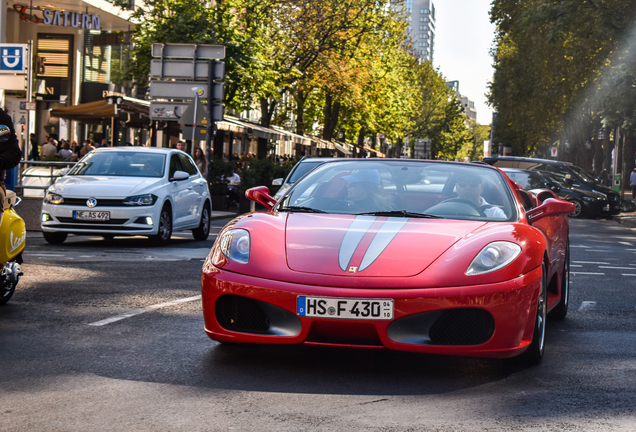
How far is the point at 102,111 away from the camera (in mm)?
25766

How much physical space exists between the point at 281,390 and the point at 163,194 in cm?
975

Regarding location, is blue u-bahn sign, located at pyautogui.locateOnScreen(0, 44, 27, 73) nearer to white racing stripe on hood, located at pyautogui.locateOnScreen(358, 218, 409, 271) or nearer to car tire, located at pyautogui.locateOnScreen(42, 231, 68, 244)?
car tire, located at pyautogui.locateOnScreen(42, 231, 68, 244)

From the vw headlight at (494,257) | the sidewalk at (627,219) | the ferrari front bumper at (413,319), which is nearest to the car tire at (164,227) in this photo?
the ferrari front bumper at (413,319)

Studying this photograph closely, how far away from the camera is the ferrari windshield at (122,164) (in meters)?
14.5

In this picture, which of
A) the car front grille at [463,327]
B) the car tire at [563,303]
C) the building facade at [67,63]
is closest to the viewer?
the car front grille at [463,327]

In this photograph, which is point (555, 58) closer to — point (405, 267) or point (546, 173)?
point (546, 173)

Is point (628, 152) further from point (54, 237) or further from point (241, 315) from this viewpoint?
point (241, 315)

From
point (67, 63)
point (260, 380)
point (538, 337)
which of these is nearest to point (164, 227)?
point (538, 337)

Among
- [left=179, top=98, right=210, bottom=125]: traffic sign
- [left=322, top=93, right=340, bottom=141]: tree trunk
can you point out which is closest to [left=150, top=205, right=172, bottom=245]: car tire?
[left=179, top=98, right=210, bottom=125]: traffic sign

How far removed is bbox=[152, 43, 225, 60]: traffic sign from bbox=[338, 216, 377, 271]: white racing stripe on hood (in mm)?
16922

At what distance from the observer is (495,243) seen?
17.5 feet

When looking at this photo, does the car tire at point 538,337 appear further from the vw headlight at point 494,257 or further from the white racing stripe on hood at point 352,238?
the white racing stripe on hood at point 352,238

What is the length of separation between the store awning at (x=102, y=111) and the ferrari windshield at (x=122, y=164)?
36.8ft

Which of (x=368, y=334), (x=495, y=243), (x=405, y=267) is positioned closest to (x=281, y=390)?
(x=368, y=334)
